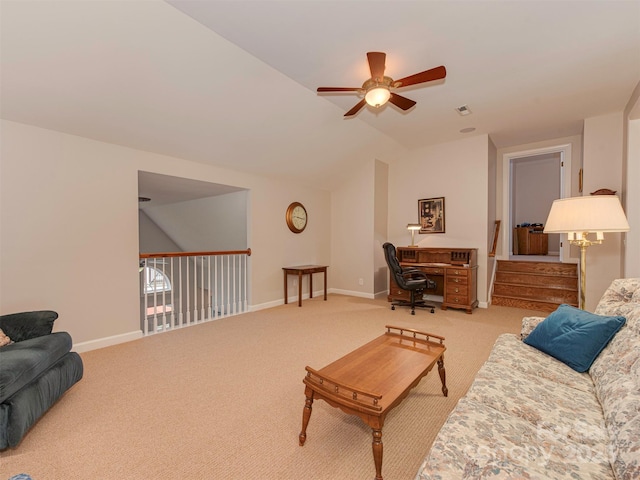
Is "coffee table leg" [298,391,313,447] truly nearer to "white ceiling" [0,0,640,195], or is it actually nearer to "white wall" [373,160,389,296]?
"white ceiling" [0,0,640,195]

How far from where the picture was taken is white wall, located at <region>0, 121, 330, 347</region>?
2711mm

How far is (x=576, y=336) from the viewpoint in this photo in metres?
1.80

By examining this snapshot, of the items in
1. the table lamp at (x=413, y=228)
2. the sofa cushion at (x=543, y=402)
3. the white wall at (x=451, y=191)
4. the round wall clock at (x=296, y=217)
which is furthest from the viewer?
the round wall clock at (x=296, y=217)

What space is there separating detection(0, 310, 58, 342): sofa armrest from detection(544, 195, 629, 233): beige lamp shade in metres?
4.11

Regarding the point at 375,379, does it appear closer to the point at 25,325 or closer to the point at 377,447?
the point at 377,447

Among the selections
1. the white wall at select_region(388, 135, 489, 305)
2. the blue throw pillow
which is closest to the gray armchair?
the blue throw pillow

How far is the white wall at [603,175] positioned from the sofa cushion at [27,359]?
6.11 m

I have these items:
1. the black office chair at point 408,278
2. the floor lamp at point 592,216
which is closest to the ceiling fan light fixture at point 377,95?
the floor lamp at point 592,216

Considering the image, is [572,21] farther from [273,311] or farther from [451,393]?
[273,311]

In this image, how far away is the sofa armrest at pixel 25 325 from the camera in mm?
2193

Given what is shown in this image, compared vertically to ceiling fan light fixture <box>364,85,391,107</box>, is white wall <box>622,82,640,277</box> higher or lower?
lower

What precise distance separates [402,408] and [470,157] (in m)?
4.52

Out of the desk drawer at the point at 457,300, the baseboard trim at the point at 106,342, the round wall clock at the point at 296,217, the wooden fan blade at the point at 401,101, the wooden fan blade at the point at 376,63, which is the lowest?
the baseboard trim at the point at 106,342

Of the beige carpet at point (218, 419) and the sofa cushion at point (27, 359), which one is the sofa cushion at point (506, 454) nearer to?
the beige carpet at point (218, 419)
